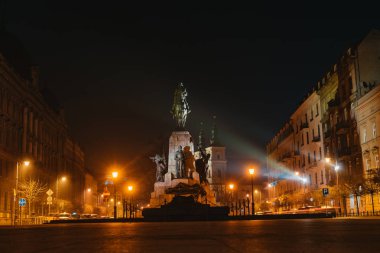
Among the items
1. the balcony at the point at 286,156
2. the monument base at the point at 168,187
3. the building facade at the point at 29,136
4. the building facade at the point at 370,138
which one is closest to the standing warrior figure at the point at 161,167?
the monument base at the point at 168,187

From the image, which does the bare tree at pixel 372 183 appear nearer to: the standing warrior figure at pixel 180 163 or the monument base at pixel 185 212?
the monument base at pixel 185 212

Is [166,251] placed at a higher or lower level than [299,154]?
lower

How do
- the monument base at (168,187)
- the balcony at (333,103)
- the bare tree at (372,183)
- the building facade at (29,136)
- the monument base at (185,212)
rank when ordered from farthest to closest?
the balcony at (333,103)
the building facade at (29,136)
the monument base at (168,187)
the bare tree at (372,183)
the monument base at (185,212)

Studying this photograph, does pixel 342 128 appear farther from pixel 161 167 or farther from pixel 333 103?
pixel 161 167

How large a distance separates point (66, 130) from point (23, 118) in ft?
118

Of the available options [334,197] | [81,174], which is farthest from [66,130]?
[334,197]

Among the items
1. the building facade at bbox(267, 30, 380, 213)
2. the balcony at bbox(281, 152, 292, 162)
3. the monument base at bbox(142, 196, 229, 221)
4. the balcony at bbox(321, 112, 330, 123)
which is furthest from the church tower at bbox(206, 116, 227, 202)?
the monument base at bbox(142, 196, 229, 221)

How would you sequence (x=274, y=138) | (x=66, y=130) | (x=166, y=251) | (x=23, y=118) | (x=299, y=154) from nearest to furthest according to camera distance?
(x=166, y=251), (x=23, y=118), (x=299, y=154), (x=66, y=130), (x=274, y=138)

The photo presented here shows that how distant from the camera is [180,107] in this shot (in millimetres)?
55625

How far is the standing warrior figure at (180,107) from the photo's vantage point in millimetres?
55656

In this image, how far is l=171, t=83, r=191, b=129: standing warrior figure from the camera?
55.7m

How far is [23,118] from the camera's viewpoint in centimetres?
6356

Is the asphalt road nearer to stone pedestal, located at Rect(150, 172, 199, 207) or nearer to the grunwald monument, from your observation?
the grunwald monument

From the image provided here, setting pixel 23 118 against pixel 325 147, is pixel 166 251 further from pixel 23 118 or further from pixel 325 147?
pixel 325 147
